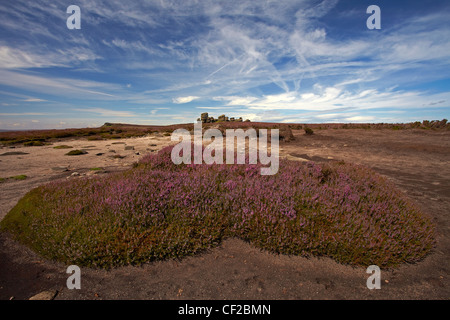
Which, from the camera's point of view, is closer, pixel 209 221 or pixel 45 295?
pixel 45 295

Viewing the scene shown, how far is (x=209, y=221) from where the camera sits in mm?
4094

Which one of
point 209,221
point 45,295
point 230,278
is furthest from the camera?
point 209,221

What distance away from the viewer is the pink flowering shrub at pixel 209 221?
11.6 ft

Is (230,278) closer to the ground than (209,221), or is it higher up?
closer to the ground

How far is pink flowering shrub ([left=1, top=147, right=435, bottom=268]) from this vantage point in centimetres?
355

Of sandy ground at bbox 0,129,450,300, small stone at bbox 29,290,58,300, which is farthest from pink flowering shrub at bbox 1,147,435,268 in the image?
small stone at bbox 29,290,58,300

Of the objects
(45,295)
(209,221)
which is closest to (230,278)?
(209,221)

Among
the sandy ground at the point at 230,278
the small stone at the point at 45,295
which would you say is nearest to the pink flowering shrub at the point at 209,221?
the sandy ground at the point at 230,278

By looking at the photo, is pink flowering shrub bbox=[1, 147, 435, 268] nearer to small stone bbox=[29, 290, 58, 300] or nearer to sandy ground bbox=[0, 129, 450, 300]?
sandy ground bbox=[0, 129, 450, 300]

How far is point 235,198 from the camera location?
448 cm

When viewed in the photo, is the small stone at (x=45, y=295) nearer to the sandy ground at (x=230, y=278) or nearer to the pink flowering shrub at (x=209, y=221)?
the sandy ground at (x=230, y=278)

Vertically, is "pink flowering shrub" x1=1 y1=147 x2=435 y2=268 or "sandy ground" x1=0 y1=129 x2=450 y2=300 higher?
"pink flowering shrub" x1=1 y1=147 x2=435 y2=268

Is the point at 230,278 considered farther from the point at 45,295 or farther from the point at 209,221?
the point at 45,295
